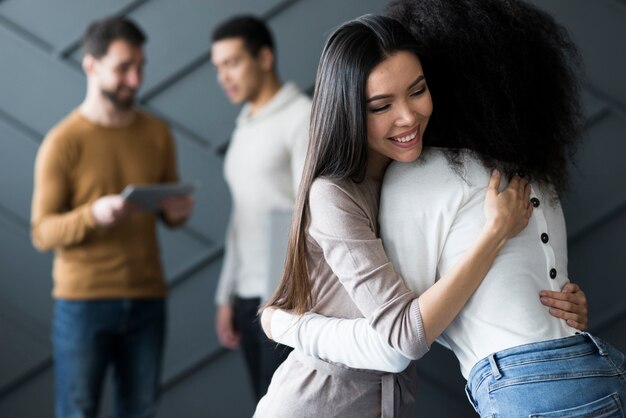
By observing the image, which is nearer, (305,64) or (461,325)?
(461,325)

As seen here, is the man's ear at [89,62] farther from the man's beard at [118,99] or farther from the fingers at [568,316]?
the fingers at [568,316]

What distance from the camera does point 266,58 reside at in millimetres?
2713

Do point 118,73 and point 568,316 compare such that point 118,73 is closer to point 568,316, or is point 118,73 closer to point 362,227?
point 362,227

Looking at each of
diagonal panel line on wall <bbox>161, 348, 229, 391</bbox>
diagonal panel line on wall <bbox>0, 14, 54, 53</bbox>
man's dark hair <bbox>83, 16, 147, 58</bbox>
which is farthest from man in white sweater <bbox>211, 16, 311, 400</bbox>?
diagonal panel line on wall <bbox>0, 14, 54, 53</bbox>

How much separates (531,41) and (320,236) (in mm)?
462

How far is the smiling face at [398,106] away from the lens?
1.32 meters

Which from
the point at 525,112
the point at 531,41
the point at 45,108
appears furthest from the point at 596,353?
the point at 45,108

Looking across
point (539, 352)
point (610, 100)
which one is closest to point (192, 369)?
point (610, 100)

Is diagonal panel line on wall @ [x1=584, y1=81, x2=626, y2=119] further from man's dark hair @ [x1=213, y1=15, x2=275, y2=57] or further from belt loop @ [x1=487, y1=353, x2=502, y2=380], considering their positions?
belt loop @ [x1=487, y1=353, x2=502, y2=380]

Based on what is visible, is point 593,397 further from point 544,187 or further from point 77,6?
point 77,6

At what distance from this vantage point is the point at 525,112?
1396 mm

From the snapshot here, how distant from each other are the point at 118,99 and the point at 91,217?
1.44 ft

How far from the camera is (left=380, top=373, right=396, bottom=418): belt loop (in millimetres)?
1429

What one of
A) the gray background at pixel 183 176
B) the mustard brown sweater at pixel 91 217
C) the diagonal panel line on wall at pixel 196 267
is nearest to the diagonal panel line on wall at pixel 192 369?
the gray background at pixel 183 176
